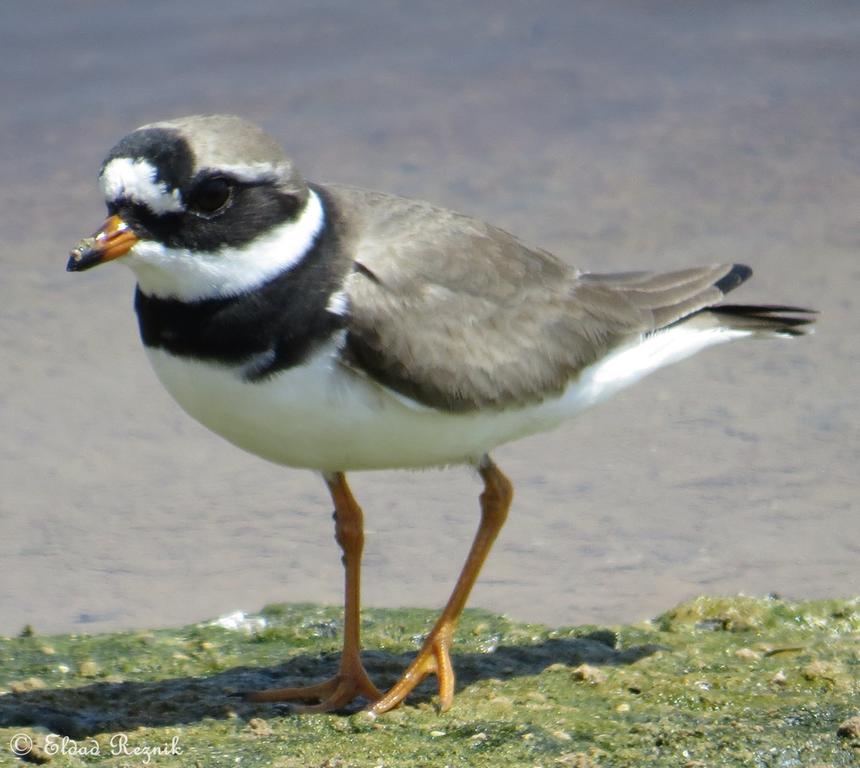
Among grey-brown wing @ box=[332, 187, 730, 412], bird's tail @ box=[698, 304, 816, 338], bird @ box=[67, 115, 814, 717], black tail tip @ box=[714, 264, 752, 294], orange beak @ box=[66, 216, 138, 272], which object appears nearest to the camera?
orange beak @ box=[66, 216, 138, 272]

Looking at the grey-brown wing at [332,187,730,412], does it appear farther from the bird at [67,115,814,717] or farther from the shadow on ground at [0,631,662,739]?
the shadow on ground at [0,631,662,739]

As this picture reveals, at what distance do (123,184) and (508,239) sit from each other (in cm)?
171

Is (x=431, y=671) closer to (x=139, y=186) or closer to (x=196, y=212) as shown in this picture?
(x=196, y=212)

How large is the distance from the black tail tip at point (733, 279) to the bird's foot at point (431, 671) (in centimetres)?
190

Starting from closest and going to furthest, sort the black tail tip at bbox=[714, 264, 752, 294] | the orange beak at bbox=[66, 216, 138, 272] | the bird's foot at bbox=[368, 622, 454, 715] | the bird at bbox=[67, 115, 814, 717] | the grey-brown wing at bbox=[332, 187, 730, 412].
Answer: the orange beak at bbox=[66, 216, 138, 272], the bird at bbox=[67, 115, 814, 717], the grey-brown wing at bbox=[332, 187, 730, 412], the bird's foot at bbox=[368, 622, 454, 715], the black tail tip at bbox=[714, 264, 752, 294]

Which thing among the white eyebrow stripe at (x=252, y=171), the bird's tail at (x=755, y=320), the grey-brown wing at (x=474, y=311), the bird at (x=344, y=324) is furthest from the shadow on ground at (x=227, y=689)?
the white eyebrow stripe at (x=252, y=171)

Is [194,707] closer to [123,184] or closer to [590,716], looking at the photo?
[590,716]

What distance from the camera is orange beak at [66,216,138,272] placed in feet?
15.6

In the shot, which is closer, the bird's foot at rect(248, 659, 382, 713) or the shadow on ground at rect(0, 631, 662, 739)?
the shadow on ground at rect(0, 631, 662, 739)

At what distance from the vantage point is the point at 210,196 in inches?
192

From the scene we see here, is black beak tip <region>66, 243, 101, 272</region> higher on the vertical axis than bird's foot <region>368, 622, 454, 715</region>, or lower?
higher

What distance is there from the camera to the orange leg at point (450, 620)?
5.48m

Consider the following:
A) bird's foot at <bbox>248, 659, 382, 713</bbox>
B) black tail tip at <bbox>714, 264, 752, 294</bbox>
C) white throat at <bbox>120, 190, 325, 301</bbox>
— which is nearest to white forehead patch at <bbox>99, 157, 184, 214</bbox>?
white throat at <bbox>120, 190, 325, 301</bbox>

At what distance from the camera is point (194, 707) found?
17.5 feet
